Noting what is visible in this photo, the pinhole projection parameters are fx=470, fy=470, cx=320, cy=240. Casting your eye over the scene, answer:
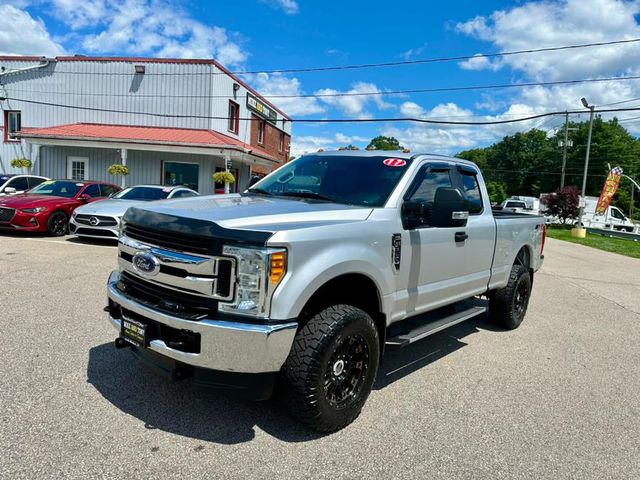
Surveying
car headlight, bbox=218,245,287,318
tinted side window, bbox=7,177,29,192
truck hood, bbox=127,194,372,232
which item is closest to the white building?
tinted side window, bbox=7,177,29,192

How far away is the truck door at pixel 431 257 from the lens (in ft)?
12.5

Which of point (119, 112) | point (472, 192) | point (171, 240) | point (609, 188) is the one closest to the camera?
point (171, 240)

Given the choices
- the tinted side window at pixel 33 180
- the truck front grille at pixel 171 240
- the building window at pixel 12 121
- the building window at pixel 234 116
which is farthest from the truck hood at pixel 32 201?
the building window at pixel 12 121

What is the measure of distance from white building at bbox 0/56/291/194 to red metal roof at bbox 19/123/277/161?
49mm

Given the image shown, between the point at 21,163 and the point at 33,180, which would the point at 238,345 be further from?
the point at 21,163

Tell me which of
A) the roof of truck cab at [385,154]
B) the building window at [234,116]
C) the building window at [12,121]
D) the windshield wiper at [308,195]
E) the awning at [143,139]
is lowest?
the windshield wiper at [308,195]

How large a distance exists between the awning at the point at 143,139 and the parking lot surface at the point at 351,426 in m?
15.6

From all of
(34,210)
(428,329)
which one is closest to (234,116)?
(34,210)

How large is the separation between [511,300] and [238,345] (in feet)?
13.7

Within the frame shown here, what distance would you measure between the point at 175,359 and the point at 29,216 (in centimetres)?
1001

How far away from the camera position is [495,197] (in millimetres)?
80438

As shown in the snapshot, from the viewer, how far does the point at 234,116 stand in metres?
26.1

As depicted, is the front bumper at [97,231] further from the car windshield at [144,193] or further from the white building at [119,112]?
the white building at [119,112]

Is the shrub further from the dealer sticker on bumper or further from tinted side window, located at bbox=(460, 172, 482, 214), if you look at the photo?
the dealer sticker on bumper
